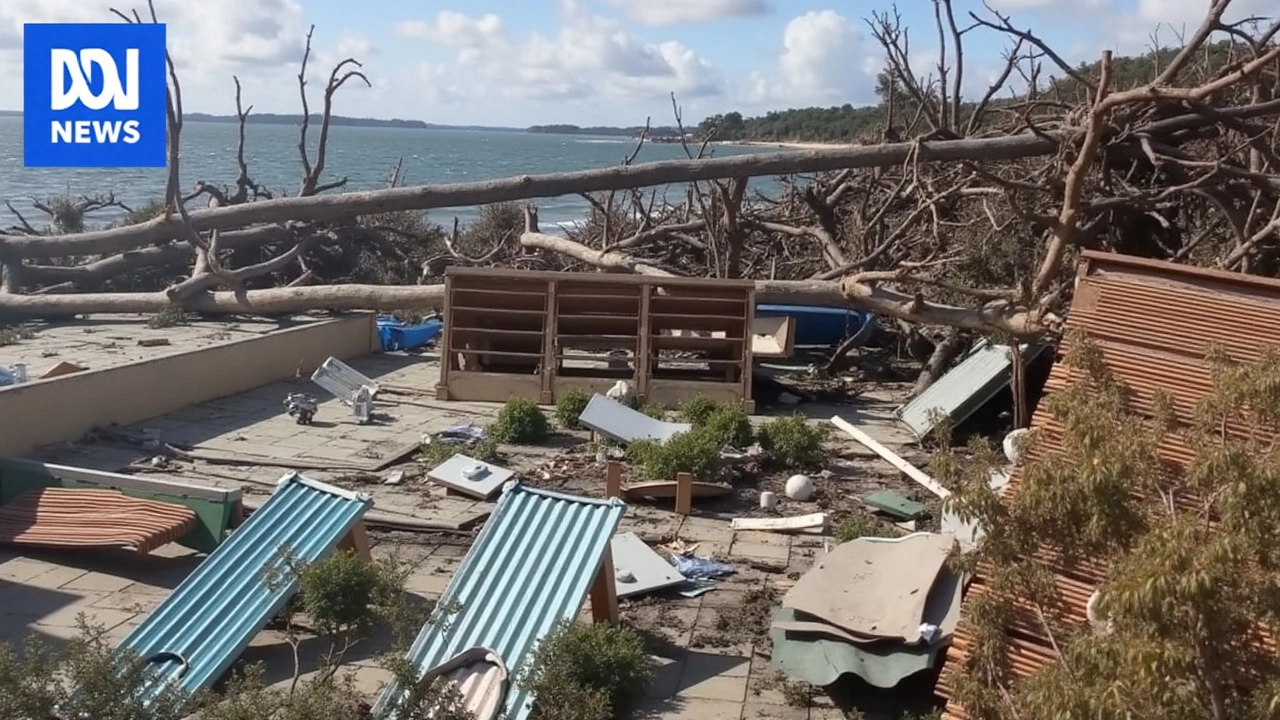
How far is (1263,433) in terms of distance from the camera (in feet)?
12.2

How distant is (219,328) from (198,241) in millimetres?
1767

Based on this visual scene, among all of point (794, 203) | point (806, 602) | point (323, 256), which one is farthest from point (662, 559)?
point (323, 256)

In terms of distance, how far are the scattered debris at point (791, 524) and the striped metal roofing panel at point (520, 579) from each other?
87.3 inches

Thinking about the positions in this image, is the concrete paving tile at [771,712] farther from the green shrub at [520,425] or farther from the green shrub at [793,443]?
the green shrub at [520,425]

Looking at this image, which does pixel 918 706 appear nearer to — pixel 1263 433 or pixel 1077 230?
pixel 1263 433

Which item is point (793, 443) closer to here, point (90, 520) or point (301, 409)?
point (301, 409)

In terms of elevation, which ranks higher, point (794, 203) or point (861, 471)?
point (794, 203)

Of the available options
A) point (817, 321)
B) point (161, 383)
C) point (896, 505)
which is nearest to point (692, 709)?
point (896, 505)

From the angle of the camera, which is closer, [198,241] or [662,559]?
[662,559]

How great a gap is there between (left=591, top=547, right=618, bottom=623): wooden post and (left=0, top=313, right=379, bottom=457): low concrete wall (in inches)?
203

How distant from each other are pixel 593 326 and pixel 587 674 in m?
7.88

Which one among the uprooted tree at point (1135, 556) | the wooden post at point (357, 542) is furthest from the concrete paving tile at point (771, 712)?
the wooden post at point (357, 542)

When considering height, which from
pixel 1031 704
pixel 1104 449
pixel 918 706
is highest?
pixel 1104 449

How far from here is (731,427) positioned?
10281 mm
